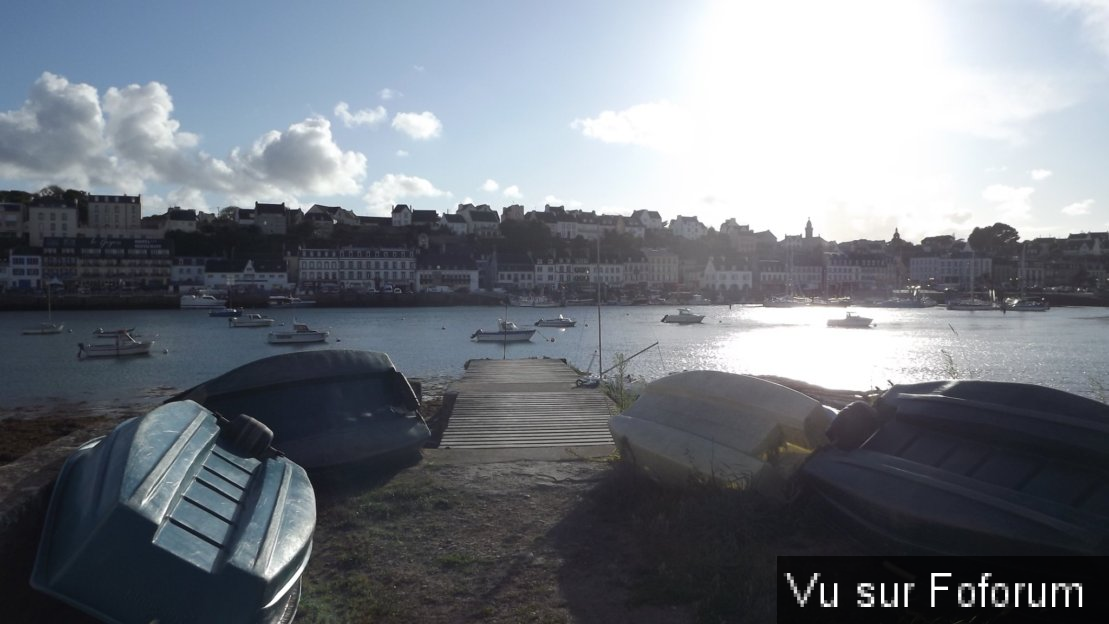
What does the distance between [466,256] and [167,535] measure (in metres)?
131

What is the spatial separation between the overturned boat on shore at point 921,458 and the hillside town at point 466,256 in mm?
114838

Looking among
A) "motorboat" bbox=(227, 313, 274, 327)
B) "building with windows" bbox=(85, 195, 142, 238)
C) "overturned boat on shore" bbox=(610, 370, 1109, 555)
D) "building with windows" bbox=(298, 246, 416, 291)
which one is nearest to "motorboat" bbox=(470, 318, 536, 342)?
"motorboat" bbox=(227, 313, 274, 327)

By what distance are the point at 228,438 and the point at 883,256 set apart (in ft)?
615

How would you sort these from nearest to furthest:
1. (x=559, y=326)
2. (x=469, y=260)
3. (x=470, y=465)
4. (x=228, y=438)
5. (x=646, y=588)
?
(x=646, y=588) < (x=228, y=438) < (x=470, y=465) < (x=559, y=326) < (x=469, y=260)

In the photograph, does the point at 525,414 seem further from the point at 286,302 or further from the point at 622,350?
the point at 286,302

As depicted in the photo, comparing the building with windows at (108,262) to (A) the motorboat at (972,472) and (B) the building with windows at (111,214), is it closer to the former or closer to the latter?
(B) the building with windows at (111,214)

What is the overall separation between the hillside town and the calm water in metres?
27.4

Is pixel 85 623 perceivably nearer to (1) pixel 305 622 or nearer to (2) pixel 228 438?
(1) pixel 305 622

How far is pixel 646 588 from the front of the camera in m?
5.50

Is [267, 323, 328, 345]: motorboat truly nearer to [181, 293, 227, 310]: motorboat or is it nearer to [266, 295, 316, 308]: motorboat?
[181, 293, 227, 310]: motorboat

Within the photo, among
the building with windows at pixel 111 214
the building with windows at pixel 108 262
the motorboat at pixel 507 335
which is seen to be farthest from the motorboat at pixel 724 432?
the building with windows at pixel 111 214

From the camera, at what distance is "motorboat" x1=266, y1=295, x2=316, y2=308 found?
371ft

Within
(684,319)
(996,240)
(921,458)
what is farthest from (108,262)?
(996,240)

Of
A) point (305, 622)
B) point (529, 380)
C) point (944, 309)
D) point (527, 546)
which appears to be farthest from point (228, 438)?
point (944, 309)
